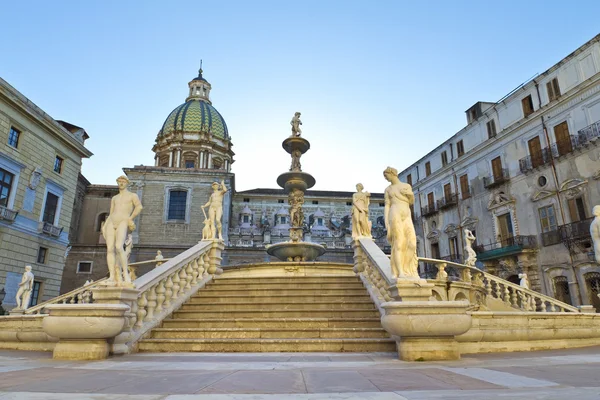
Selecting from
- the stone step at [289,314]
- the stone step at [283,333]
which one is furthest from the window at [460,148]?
the stone step at [283,333]

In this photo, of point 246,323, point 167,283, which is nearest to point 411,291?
point 246,323

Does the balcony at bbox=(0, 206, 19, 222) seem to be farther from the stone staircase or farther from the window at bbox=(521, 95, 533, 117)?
the window at bbox=(521, 95, 533, 117)

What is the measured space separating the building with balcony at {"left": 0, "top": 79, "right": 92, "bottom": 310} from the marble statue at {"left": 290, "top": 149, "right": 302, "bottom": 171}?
1591 cm

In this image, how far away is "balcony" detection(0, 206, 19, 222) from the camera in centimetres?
1937

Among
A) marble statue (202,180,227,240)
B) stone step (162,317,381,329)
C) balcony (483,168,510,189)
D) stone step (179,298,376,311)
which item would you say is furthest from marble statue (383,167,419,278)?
balcony (483,168,510,189)

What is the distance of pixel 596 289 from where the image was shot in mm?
19516

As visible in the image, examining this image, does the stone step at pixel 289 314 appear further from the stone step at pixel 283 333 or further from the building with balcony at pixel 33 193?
the building with balcony at pixel 33 193

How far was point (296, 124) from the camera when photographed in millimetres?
15828

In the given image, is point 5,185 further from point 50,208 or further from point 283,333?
point 283,333

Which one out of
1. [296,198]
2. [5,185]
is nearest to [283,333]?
[296,198]

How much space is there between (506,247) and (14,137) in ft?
98.5

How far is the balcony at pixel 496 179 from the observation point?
25.3m

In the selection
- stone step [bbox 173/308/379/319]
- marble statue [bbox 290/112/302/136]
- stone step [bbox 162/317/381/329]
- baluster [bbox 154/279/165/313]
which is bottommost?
stone step [bbox 162/317/381/329]

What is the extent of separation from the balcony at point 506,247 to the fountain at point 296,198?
15.1 metres
